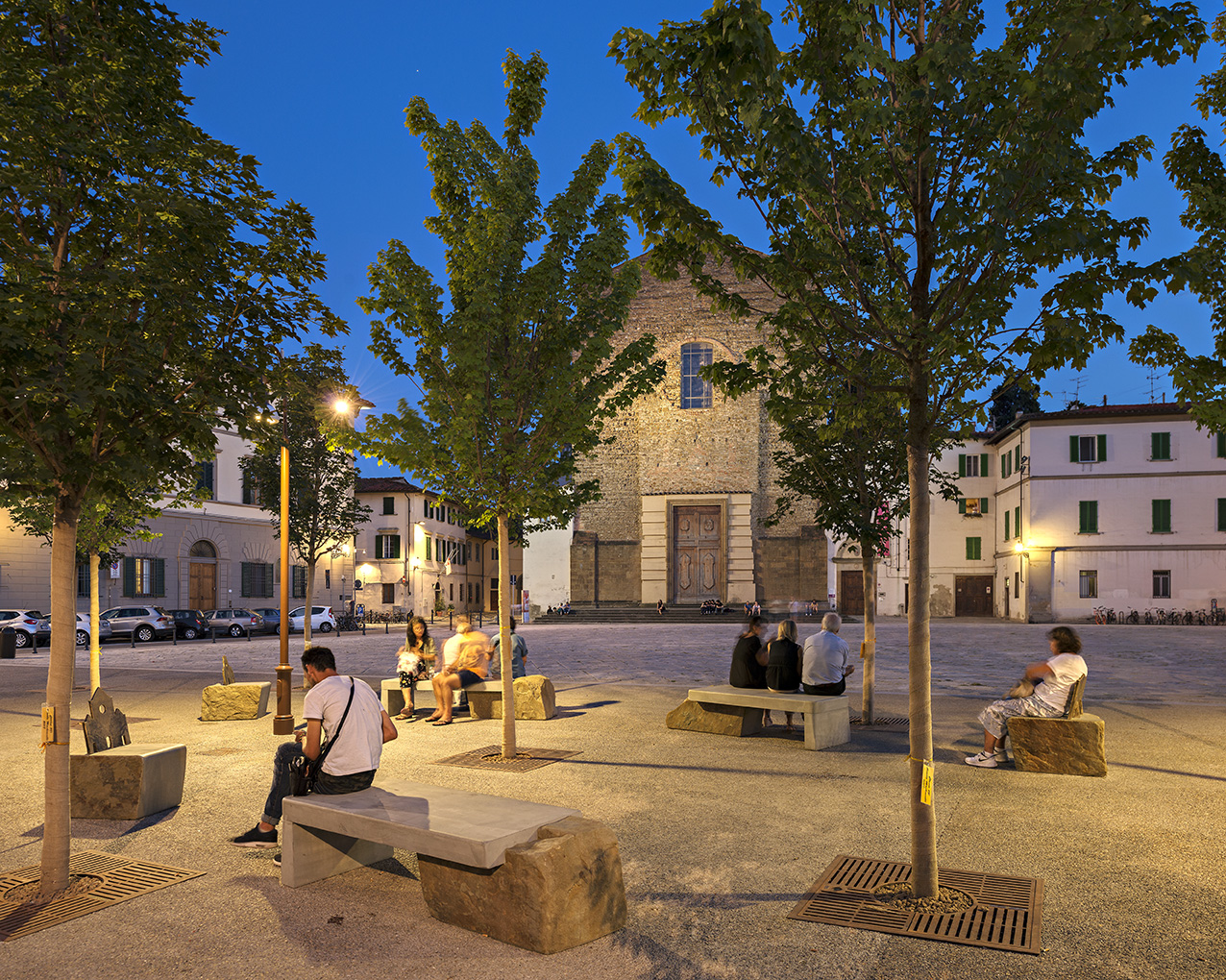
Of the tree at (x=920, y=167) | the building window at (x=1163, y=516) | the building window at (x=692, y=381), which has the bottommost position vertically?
the building window at (x=1163, y=516)

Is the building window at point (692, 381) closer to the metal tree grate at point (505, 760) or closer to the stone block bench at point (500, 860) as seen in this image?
the metal tree grate at point (505, 760)

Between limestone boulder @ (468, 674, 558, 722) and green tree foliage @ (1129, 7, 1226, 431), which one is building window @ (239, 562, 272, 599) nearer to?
limestone boulder @ (468, 674, 558, 722)

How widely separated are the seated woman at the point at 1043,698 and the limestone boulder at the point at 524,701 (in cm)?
551

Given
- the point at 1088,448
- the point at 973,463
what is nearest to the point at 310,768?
the point at 1088,448

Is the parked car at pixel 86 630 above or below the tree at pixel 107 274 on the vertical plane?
below

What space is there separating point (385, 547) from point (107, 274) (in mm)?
53178

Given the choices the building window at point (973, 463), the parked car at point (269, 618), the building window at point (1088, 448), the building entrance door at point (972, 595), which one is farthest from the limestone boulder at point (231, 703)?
the building window at point (973, 463)

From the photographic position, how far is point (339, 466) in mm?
39438

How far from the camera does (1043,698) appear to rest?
29.5 ft

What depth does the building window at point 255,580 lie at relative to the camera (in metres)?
45.0

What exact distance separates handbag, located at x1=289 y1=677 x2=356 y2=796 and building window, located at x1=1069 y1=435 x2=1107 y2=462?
4247 cm

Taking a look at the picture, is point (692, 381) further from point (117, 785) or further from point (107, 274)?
point (107, 274)

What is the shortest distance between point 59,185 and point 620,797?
A: 20.1 feet

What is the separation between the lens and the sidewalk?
182 inches
